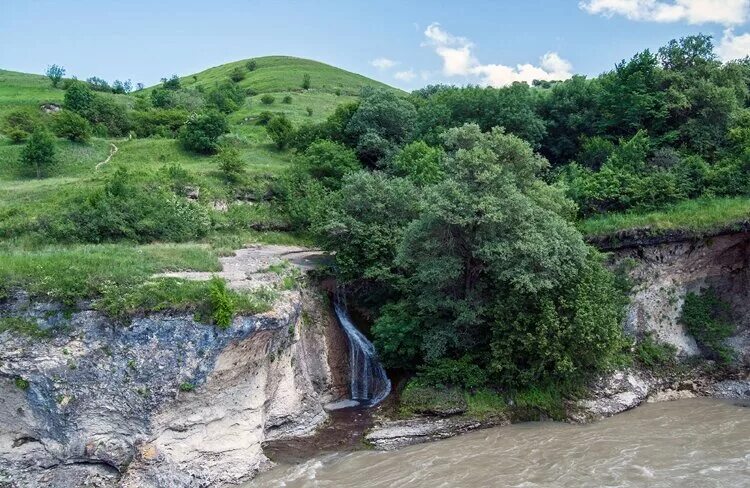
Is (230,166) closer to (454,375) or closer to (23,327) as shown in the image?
(23,327)

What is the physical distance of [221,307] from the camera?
53.6ft

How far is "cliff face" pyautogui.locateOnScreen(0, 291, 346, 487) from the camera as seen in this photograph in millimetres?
15281

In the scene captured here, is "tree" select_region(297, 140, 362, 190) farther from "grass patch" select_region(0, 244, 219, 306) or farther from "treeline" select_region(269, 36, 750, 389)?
"grass patch" select_region(0, 244, 219, 306)

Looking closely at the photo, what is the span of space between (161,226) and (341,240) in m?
9.77

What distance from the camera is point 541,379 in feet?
68.3

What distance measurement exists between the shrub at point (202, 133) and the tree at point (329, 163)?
9229 millimetres

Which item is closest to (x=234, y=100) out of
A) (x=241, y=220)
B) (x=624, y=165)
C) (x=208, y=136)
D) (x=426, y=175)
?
(x=208, y=136)

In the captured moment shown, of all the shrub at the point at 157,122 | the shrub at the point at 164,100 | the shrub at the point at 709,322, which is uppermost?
the shrub at the point at 164,100

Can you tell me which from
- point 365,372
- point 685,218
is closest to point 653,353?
point 685,218

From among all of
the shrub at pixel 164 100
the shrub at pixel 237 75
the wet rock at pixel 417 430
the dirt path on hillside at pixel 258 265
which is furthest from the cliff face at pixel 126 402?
the shrub at pixel 237 75

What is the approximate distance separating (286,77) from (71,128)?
45.6 m

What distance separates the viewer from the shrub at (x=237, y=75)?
89312 millimetres

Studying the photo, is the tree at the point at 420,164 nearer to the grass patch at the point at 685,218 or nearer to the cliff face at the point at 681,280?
the grass patch at the point at 685,218

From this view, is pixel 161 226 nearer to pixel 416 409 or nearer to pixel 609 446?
pixel 416 409
